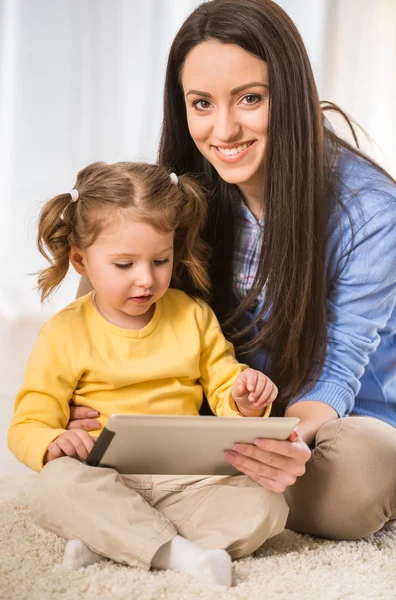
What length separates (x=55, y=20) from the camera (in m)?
3.30

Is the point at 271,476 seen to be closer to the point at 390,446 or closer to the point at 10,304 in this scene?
the point at 390,446

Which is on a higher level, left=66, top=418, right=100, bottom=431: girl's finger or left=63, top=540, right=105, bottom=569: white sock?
left=66, top=418, right=100, bottom=431: girl's finger

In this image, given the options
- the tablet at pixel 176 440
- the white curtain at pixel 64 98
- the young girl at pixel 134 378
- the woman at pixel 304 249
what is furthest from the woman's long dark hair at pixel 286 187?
Result: the white curtain at pixel 64 98

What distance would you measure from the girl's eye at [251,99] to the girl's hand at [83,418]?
625 millimetres

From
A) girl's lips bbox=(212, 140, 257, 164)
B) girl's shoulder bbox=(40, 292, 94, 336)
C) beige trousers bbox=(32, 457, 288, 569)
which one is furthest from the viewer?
girl's lips bbox=(212, 140, 257, 164)

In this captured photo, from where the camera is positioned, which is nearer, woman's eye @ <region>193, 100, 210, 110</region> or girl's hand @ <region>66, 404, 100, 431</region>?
girl's hand @ <region>66, 404, 100, 431</region>

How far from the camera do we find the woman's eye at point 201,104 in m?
1.70

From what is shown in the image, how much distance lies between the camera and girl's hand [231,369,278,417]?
148 cm

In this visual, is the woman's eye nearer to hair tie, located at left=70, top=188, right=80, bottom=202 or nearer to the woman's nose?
the woman's nose

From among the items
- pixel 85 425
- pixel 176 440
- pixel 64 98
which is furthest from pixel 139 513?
pixel 64 98

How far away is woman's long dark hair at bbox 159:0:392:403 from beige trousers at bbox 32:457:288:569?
0.31 meters

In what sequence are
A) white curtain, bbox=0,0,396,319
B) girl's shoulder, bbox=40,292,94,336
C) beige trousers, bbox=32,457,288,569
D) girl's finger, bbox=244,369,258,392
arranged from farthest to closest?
white curtain, bbox=0,0,396,319
girl's shoulder, bbox=40,292,94,336
girl's finger, bbox=244,369,258,392
beige trousers, bbox=32,457,288,569

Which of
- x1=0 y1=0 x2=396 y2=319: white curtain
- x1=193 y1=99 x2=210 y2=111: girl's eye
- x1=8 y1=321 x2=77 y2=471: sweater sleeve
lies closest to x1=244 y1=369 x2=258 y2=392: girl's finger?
x1=8 y1=321 x2=77 y2=471: sweater sleeve

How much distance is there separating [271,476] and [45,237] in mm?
598
